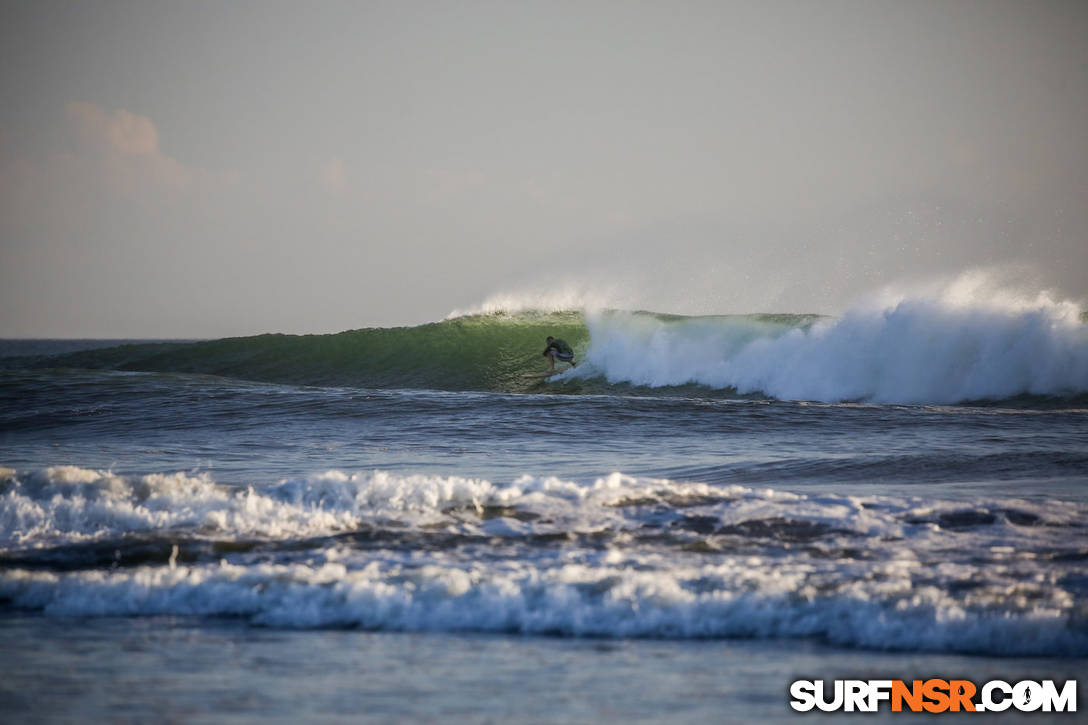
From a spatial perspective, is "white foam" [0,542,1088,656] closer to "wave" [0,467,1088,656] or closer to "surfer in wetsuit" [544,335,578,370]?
"wave" [0,467,1088,656]

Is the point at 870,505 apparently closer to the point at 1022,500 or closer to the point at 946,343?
the point at 1022,500

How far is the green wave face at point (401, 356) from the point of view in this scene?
2236 cm

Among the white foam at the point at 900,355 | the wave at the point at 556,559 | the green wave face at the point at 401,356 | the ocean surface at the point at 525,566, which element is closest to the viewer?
the ocean surface at the point at 525,566

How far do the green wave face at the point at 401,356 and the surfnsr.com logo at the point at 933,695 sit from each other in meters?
16.6

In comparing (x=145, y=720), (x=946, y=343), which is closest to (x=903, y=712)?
(x=145, y=720)

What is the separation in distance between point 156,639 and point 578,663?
6.61ft

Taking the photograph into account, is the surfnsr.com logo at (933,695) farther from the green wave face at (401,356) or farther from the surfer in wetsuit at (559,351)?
the surfer in wetsuit at (559,351)

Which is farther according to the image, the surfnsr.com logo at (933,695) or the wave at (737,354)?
the wave at (737,354)

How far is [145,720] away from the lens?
3.49 meters

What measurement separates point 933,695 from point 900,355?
14922 mm

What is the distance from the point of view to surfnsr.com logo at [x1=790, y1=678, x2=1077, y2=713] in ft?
12.1

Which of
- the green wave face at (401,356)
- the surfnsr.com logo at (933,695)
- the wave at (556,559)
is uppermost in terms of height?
the green wave face at (401,356)

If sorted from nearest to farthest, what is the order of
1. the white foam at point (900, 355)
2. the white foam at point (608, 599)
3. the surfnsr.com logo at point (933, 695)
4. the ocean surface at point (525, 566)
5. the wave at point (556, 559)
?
the surfnsr.com logo at point (933, 695) < the ocean surface at point (525, 566) < the white foam at point (608, 599) < the wave at point (556, 559) < the white foam at point (900, 355)

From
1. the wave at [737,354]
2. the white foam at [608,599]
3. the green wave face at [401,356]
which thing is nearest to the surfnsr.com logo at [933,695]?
the white foam at [608,599]
